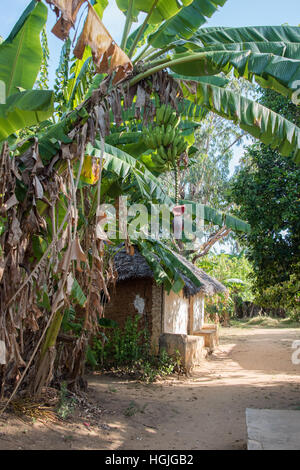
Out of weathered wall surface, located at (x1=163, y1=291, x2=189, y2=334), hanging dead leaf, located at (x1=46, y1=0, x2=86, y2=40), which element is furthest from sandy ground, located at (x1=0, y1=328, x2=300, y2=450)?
hanging dead leaf, located at (x1=46, y1=0, x2=86, y2=40)

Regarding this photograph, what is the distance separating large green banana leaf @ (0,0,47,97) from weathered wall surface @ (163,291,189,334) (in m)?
6.52

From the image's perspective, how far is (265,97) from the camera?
29.5ft

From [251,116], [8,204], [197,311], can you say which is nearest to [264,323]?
[197,311]

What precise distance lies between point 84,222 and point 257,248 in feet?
14.1

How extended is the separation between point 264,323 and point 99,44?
2151 cm

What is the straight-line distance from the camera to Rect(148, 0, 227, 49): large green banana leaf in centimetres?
411

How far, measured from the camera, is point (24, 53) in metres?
4.31

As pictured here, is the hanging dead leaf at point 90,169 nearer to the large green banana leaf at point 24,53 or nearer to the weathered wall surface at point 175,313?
the large green banana leaf at point 24,53

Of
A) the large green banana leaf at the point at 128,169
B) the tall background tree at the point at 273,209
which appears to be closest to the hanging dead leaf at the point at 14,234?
the large green banana leaf at the point at 128,169

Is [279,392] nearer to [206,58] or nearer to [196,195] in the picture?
[206,58]

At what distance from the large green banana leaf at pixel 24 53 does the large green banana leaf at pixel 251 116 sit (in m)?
1.66

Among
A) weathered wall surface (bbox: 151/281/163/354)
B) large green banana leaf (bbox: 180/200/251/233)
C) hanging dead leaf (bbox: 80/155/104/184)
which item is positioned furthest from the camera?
weathered wall surface (bbox: 151/281/163/354)

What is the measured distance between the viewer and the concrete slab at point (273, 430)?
373cm

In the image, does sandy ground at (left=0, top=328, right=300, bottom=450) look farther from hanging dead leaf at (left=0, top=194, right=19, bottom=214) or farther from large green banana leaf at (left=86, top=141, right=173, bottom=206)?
large green banana leaf at (left=86, top=141, right=173, bottom=206)
